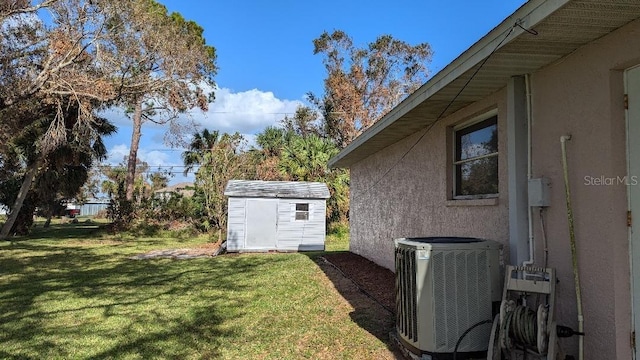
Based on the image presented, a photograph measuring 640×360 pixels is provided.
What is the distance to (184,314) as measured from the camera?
19.0ft

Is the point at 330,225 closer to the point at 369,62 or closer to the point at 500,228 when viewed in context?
the point at 369,62

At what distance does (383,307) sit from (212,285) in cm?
384

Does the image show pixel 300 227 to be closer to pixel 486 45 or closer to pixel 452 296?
pixel 452 296

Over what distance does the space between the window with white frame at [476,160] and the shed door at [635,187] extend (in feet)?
5.85

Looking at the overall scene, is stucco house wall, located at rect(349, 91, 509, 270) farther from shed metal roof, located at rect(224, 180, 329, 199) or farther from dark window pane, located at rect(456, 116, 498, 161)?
shed metal roof, located at rect(224, 180, 329, 199)

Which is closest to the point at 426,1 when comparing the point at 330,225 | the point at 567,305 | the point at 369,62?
the point at 330,225

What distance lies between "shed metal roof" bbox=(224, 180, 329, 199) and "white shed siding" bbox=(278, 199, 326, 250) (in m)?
0.24

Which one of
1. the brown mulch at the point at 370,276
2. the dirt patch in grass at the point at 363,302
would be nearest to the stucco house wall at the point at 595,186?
the dirt patch in grass at the point at 363,302

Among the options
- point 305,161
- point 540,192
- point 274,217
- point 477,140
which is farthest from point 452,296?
point 305,161

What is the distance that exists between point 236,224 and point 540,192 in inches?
507

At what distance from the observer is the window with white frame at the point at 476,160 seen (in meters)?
4.75

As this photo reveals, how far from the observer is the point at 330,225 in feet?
71.6

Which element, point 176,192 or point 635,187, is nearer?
point 635,187

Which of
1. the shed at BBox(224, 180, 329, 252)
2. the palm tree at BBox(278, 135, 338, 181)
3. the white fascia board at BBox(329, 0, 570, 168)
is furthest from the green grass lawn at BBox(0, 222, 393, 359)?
the palm tree at BBox(278, 135, 338, 181)
